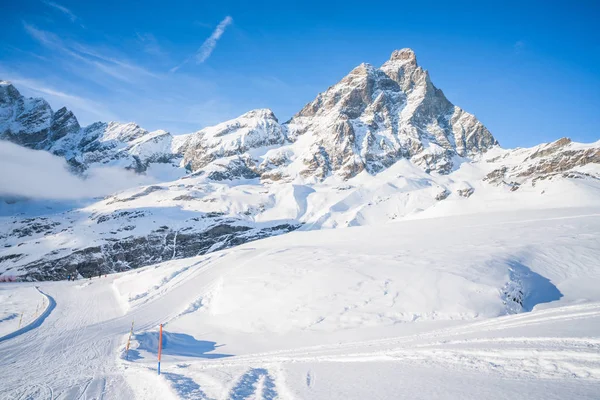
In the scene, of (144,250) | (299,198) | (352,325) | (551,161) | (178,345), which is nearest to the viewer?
(178,345)

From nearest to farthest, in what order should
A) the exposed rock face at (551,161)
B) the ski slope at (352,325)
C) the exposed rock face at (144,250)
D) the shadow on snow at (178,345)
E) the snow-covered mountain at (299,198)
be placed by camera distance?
1. the ski slope at (352,325)
2. the shadow on snow at (178,345)
3. the snow-covered mountain at (299,198)
4. the exposed rock face at (144,250)
5. the exposed rock face at (551,161)

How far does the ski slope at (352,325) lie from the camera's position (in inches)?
256

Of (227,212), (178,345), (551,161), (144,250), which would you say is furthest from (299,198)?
(178,345)

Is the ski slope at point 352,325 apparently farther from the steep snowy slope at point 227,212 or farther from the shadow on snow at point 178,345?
the steep snowy slope at point 227,212

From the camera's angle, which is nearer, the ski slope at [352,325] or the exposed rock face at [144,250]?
the ski slope at [352,325]

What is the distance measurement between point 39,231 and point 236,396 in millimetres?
162111

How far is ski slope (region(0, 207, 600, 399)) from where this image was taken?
6.50 metres

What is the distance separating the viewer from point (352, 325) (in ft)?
46.9

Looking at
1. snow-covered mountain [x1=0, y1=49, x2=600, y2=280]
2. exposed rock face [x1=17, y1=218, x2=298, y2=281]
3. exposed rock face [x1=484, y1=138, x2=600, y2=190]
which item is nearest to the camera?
snow-covered mountain [x1=0, y1=49, x2=600, y2=280]

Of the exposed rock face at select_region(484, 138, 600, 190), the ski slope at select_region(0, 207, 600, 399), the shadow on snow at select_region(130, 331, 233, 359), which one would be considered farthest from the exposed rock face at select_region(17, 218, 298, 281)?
the exposed rock face at select_region(484, 138, 600, 190)

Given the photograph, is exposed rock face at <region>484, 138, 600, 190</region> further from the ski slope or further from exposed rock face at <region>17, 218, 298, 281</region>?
the ski slope

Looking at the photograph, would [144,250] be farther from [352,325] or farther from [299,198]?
[352,325]

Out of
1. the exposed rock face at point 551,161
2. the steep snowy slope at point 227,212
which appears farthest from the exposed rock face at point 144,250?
the exposed rock face at point 551,161

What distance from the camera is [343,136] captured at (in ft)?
625
